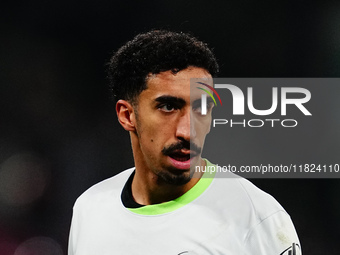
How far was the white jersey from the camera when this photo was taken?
1654 millimetres

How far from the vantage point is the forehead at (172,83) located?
66.9 inches

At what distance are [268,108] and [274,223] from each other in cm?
120

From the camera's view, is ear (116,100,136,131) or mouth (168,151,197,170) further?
ear (116,100,136,131)

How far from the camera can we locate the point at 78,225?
2166 mm

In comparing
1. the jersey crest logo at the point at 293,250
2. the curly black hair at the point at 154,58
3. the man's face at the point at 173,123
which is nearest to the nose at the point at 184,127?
the man's face at the point at 173,123

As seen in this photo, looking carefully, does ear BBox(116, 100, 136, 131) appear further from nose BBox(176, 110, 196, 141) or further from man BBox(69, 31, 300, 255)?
nose BBox(176, 110, 196, 141)

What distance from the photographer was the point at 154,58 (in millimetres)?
1790

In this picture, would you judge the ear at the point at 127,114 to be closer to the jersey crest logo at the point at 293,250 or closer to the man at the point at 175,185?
the man at the point at 175,185

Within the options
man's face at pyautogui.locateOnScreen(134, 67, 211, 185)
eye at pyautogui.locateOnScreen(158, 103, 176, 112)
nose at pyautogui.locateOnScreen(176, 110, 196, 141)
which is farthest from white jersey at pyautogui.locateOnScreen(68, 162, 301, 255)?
eye at pyautogui.locateOnScreen(158, 103, 176, 112)

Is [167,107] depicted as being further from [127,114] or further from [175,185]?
[175,185]

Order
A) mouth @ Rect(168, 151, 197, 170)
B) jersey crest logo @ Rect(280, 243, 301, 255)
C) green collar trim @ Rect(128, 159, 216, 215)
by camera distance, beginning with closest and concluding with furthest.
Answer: jersey crest logo @ Rect(280, 243, 301, 255), mouth @ Rect(168, 151, 197, 170), green collar trim @ Rect(128, 159, 216, 215)

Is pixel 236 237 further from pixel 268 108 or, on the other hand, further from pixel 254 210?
pixel 268 108

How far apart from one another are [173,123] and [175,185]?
0.30 m

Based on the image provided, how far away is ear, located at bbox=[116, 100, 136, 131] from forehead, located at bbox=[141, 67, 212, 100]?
14cm
